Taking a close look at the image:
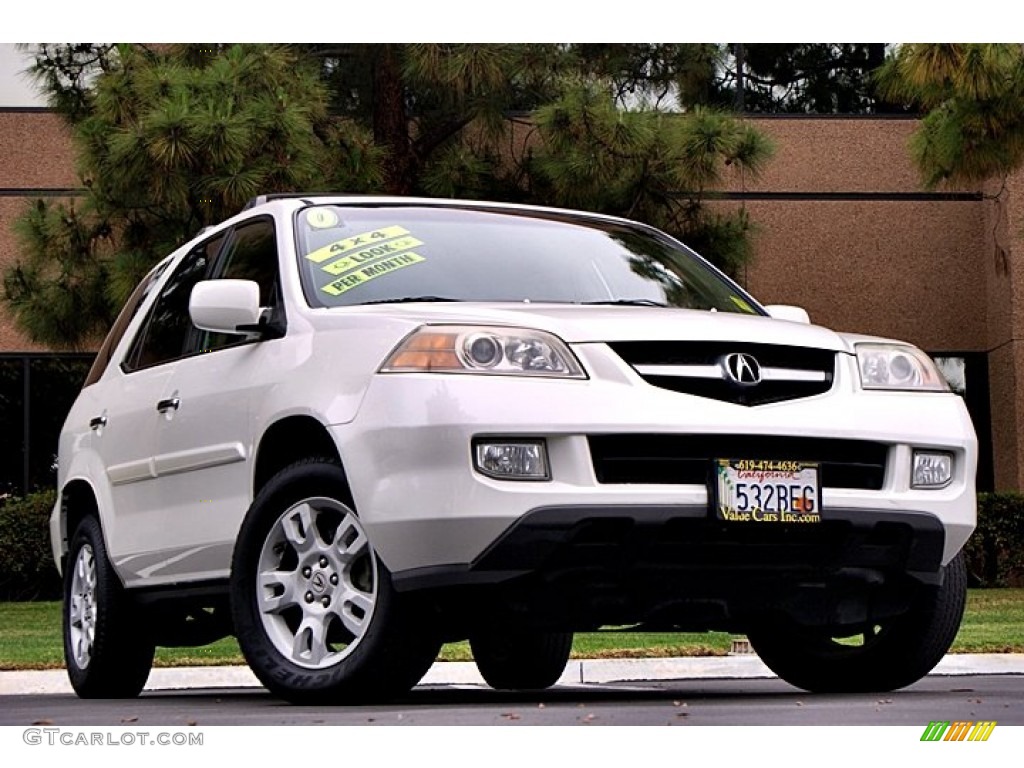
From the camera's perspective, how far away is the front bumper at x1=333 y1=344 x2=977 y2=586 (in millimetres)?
5352

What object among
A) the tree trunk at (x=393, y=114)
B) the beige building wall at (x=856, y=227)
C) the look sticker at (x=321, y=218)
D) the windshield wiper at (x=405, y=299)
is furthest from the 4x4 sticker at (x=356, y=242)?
the beige building wall at (x=856, y=227)

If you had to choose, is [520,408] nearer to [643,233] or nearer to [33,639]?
[643,233]

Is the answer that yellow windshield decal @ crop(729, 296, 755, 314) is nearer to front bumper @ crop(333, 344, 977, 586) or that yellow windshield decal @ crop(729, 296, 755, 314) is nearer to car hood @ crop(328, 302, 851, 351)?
car hood @ crop(328, 302, 851, 351)

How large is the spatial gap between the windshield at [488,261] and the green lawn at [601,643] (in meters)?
3.66

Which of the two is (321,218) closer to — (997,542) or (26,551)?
(26,551)

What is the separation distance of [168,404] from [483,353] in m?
1.80

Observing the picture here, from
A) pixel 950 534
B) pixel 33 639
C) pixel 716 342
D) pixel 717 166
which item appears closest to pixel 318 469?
pixel 716 342

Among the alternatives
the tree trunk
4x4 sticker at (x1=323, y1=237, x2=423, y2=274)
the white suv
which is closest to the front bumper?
the white suv

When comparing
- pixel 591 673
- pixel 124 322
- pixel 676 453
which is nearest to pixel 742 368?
pixel 676 453

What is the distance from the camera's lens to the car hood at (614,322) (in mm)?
5637

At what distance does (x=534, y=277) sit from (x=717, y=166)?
8950 mm

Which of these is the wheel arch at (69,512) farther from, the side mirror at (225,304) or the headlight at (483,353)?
the headlight at (483,353)

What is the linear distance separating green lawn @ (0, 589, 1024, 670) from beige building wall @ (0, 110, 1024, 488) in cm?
543

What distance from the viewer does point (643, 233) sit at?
25.0ft
